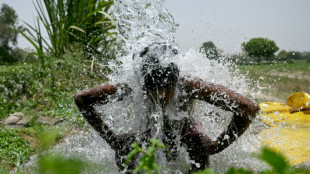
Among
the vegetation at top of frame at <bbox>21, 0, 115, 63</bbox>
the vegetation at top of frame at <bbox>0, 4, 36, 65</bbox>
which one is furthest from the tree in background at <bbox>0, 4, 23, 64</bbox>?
the vegetation at top of frame at <bbox>21, 0, 115, 63</bbox>

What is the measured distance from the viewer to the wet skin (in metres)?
A: 2.39

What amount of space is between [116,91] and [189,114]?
68 cm

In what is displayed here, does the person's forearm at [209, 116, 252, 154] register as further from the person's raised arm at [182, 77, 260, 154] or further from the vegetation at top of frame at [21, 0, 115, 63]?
the vegetation at top of frame at [21, 0, 115, 63]

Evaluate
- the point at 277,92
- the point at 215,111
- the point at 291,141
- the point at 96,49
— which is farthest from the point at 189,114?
the point at 277,92

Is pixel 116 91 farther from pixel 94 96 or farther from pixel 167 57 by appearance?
pixel 167 57

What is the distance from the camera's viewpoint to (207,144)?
8.38 ft

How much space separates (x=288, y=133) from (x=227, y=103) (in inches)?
101

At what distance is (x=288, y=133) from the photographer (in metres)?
4.50

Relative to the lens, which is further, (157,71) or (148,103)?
(148,103)

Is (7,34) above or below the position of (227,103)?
below

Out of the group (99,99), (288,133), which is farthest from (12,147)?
(288,133)

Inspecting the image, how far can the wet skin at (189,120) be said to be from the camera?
94.2 inches

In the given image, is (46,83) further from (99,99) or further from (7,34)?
(7,34)

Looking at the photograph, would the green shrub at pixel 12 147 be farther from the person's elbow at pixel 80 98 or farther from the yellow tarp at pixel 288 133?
the yellow tarp at pixel 288 133
